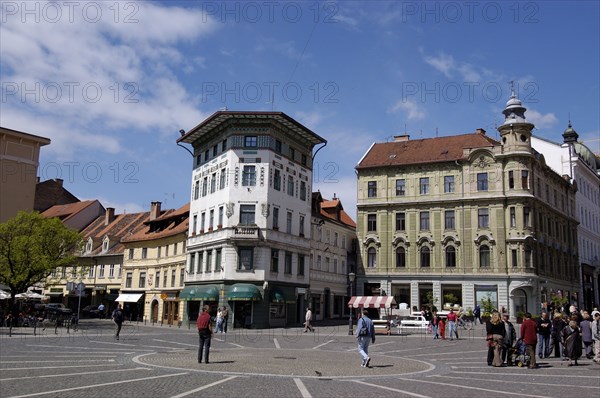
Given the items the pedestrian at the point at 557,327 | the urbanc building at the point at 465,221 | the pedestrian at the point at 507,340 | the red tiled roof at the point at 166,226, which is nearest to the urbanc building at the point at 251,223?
the red tiled roof at the point at 166,226

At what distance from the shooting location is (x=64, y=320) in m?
42.0

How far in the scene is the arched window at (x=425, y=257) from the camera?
57.0m

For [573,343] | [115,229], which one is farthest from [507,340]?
[115,229]

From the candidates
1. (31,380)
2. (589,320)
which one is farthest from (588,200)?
(31,380)

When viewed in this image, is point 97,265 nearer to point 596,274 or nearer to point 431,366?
point 431,366

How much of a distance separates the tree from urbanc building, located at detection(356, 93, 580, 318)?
30.4 m

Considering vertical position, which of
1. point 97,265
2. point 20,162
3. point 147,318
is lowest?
point 147,318

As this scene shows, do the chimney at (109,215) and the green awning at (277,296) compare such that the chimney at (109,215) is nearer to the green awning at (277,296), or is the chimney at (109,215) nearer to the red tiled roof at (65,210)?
the red tiled roof at (65,210)

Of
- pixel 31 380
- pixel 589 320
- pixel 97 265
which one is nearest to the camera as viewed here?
pixel 31 380

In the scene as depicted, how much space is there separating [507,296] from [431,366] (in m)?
38.4

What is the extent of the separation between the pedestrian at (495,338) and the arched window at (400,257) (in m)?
40.3

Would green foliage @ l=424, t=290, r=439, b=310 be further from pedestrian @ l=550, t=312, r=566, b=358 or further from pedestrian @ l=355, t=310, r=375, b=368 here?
pedestrian @ l=355, t=310, r=375, b=368

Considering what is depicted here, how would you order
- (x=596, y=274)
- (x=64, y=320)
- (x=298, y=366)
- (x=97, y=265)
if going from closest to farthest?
(x=298, y=366), (x=64, y=320), (x=97, y=265), (x=596, y=274)

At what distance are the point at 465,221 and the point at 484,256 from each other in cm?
387
